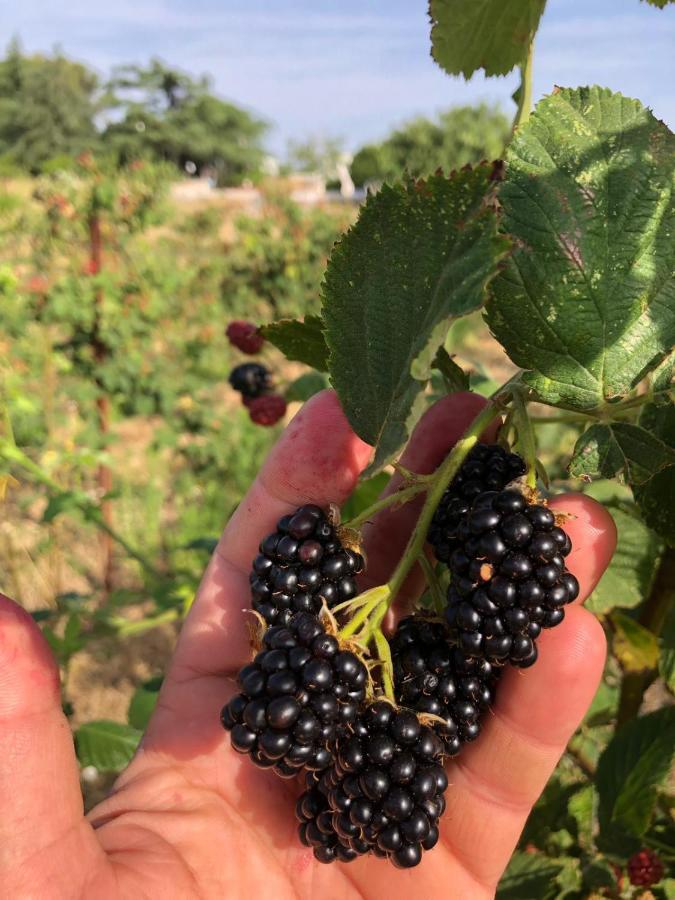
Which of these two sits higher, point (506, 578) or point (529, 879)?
point (506, 578)

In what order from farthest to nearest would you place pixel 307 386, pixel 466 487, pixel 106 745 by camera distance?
pixel 106 745 < pixel 307 386 < pixel 466 487

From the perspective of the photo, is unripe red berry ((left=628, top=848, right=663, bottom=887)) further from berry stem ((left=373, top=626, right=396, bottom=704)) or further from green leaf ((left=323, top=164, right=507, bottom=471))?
green leaf ((left=323, top=164, right=507, bottom=471))

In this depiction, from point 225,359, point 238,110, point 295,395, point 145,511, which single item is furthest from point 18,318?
point 238,110

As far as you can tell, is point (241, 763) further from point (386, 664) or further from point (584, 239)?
point (584, 239)

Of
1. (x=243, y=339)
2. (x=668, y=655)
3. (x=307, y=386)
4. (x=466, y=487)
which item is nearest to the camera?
(x=466, y=487)

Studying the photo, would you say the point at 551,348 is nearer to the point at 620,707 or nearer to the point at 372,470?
the point at 372,470

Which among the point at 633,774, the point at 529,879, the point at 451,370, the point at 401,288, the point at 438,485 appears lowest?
the point at 529,879

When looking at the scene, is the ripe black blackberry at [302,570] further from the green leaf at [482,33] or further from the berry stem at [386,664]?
the green leaf at [482,33]

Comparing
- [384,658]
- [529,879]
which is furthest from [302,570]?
[529,879]
